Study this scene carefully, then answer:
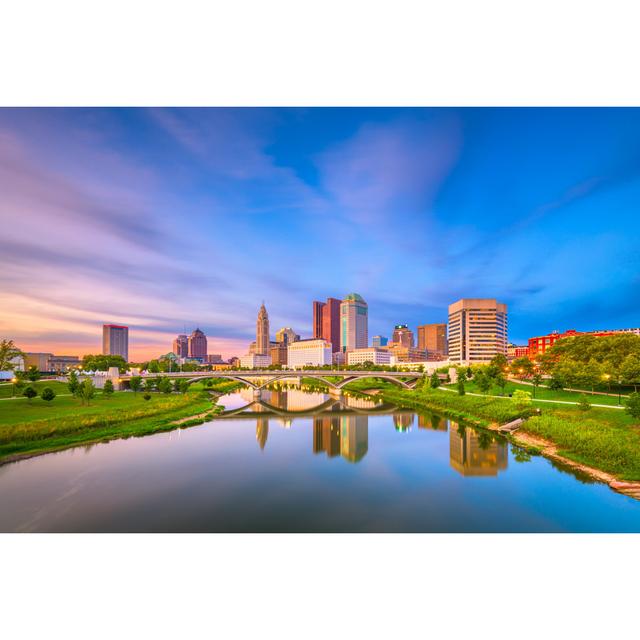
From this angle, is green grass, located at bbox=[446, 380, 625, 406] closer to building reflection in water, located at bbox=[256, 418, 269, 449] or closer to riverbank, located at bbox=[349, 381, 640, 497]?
riverbank, located at bbox=[349, 381, 640, 497]

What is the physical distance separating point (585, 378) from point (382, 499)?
31.4 m

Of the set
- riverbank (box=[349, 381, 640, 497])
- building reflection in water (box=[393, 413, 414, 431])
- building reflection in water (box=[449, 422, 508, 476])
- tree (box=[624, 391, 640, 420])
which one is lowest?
building reflection in water (box=[393, 413, 414, 431])

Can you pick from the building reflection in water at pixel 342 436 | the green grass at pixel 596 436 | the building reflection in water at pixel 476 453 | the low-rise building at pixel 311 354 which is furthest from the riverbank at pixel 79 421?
the low-rise building at pixel 311 354

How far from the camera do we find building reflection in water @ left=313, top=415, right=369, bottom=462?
27.6 m

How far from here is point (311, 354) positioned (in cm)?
18625

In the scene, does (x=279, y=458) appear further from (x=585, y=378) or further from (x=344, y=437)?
(x=585, y=378)

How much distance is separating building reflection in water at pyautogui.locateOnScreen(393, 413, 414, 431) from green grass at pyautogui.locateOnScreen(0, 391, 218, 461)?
76.1ft

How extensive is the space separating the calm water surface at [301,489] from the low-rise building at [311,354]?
149 meters

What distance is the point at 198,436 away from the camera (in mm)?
31625

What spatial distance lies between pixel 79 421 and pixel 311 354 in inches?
6240

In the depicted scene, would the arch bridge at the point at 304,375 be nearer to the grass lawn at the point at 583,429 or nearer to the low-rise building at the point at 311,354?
the grass lawn at the point at 583,429

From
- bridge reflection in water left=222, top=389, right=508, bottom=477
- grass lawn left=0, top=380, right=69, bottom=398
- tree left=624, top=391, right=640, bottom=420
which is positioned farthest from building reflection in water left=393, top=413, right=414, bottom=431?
grass lawn left=0, top=380, right=69, bottom=398

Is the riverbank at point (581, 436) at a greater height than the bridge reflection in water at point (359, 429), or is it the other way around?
the riverbank at point (581, 436)

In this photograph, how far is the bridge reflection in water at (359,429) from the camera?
24.7 m
